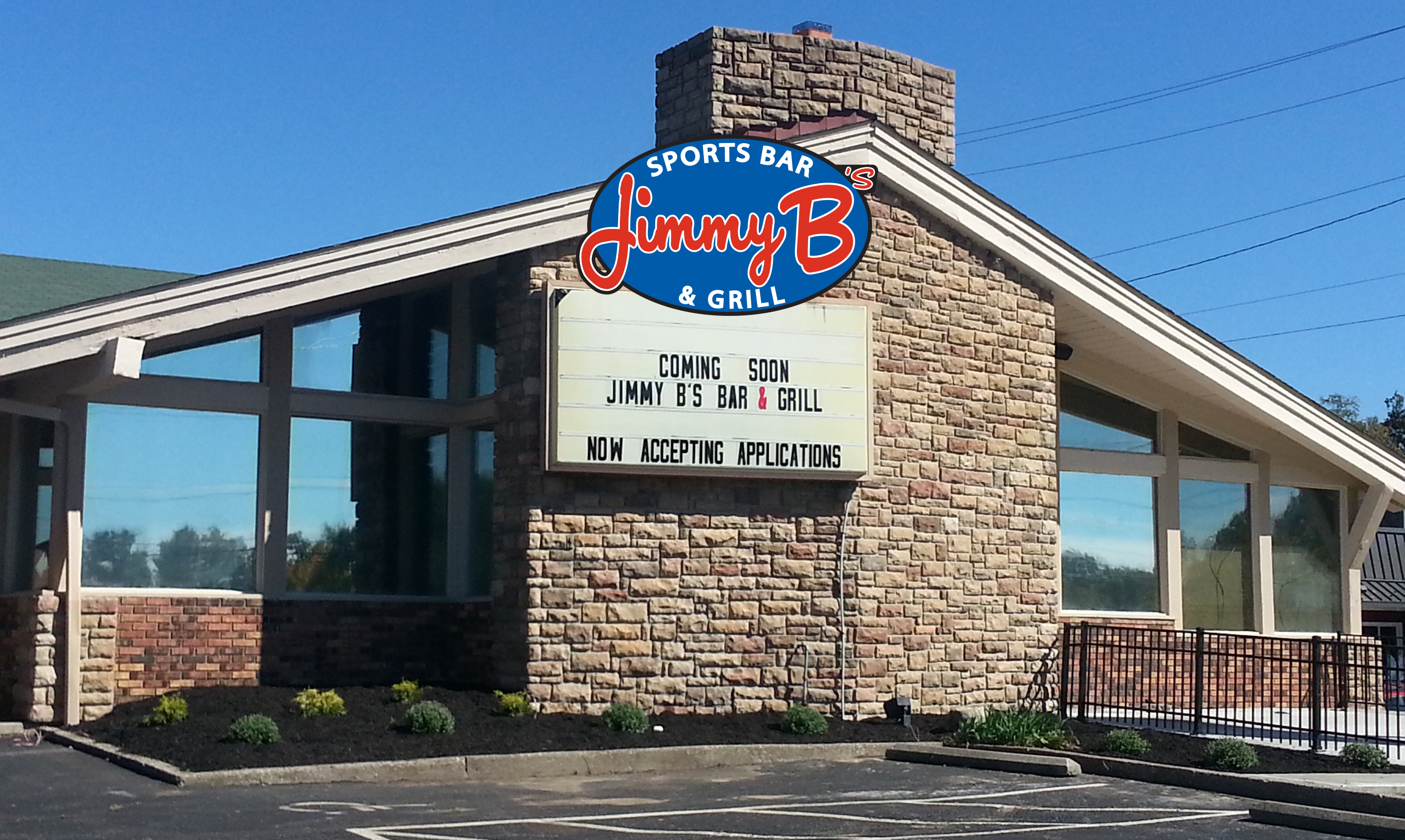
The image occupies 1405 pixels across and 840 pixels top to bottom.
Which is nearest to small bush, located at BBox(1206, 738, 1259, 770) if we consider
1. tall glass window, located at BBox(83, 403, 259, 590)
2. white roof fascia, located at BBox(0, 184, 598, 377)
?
white roof fascia, located at BBox(0, 184, 598, 377)

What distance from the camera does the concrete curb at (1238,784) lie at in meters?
12.1

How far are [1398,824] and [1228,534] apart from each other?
10.8 meters

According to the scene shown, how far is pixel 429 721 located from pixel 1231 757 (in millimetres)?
7155

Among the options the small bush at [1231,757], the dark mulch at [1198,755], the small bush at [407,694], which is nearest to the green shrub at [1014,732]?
the dark mulch at [1198,755]

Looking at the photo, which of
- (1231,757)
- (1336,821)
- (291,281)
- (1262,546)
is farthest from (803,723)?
(1262,546)

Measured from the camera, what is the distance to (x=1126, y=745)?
15.1m

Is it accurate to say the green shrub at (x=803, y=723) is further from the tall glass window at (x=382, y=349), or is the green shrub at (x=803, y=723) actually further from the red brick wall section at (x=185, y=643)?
the red brick wall section at (x=185, y=643)

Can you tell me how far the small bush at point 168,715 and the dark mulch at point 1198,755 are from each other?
8.48 meters

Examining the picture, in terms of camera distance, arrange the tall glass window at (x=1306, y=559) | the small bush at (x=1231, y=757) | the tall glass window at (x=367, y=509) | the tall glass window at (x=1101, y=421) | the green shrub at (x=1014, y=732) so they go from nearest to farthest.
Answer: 1. the small bush at (x=1231, y=757)
2. the green shrub at (x=1014, y=732)
3. the tall glass window at (x=367, y=509)
4. the tall glass window at (x=1101, y=421)
5. the tall glass window at (x=1306, y=559)

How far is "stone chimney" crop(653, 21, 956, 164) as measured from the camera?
68.4 feet

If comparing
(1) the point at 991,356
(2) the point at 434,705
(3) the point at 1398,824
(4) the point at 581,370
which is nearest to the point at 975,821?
(3) the point at 1398,824

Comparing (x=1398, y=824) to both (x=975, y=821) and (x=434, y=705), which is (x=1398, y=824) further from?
(x=434, y=705)

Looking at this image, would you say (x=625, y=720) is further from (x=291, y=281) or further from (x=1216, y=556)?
(x=1216, y=556)

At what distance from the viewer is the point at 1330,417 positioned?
70.1 feet
